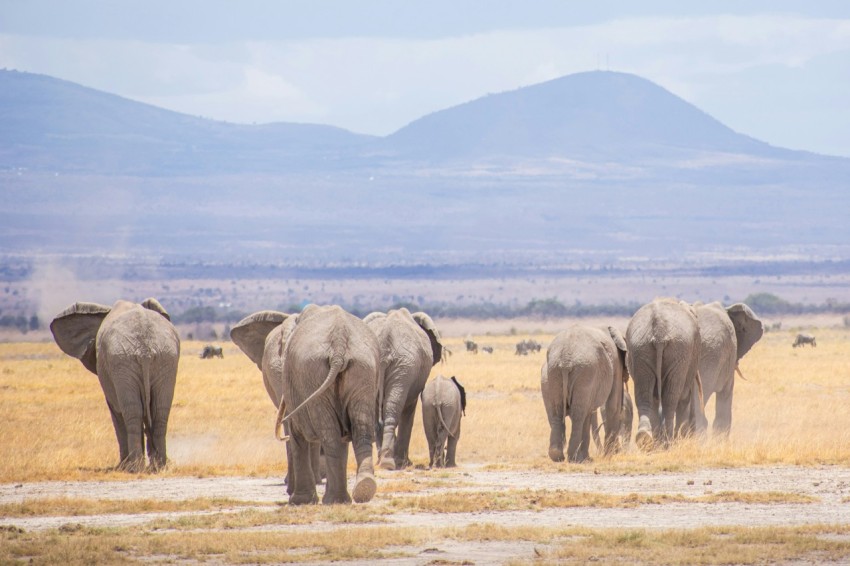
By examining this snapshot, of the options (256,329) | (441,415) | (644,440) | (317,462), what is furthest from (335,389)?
(644,440)

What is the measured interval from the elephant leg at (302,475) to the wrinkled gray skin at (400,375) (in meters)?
4.47

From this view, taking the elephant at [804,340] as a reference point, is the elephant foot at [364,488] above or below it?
above

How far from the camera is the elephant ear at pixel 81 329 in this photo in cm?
2256

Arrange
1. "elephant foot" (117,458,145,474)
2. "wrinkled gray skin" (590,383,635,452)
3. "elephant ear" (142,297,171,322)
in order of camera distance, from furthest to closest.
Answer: "elephant ear" (142,297,171,322)
"wrinkled gray skin" (590,383,635,452)
"elephant foot" (117,458,145,474)

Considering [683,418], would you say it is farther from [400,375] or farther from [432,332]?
[400,375]

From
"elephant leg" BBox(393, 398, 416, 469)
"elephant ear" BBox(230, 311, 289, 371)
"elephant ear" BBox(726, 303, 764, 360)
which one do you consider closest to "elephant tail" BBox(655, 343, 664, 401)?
"elephant leg" BBox(393, 398, 416, 469)

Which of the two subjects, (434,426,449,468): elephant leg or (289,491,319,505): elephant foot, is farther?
(434,426,449,468): elephant leg

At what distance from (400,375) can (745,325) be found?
8103 mm

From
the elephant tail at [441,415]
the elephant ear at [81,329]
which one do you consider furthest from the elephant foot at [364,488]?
the elephant ear at [81,329]

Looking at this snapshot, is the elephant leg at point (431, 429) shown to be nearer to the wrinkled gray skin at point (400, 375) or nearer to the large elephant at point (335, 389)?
the wrinkled gray skin at point (400, 375)

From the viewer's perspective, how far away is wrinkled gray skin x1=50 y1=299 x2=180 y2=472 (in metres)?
20.6

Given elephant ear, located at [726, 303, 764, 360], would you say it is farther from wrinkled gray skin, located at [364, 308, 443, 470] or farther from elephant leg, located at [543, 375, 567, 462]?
wrinkled gray skin, located at [364, 308, 443, 470]

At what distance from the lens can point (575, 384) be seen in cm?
2086

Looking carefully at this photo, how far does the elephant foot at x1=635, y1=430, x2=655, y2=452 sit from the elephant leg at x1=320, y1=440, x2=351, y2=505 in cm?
676
